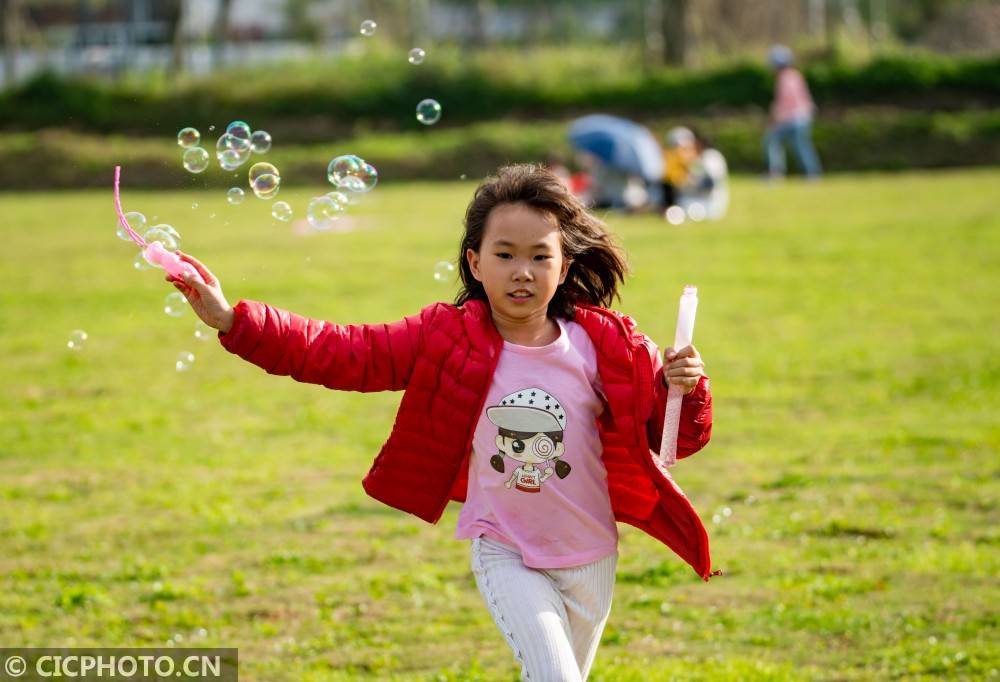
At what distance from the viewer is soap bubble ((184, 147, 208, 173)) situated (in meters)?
4.68

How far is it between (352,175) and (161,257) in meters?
1.18

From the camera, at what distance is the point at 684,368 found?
3.71 m

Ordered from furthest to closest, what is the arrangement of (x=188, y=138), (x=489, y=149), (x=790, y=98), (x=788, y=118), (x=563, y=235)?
(x=489, y=149)
(x=788, y=118)
(x=790, y=98)
(x=188, y=138)
(x=563, y=235)

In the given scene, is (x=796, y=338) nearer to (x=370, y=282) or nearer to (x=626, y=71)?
(x=370, y=282)

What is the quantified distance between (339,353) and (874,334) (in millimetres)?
8352

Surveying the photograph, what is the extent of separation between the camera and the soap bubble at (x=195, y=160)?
4684mm

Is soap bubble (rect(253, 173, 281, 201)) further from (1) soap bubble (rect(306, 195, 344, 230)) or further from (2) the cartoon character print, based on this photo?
(2) the cartoon character print

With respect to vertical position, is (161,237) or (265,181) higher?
(265,181)

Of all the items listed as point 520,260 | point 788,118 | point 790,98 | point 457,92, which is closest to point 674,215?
point 790,98

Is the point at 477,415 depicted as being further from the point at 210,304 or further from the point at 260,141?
the point at 260,141

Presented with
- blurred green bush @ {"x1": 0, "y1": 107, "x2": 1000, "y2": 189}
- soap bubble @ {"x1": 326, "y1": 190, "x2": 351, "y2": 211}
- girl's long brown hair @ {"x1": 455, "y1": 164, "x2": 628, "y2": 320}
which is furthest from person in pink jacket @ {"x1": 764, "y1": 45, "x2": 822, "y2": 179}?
girl's long brown hair @ {"x1": 455, "y1": 164, "x2": 628, "y2": 320}

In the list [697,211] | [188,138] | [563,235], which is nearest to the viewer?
[563,235]

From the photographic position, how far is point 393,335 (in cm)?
390

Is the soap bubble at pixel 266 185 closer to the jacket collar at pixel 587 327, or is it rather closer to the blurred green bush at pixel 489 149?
the jacket collar at pixel 587 327
